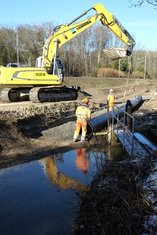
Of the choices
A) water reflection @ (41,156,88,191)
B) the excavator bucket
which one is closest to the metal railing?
water reflection @ (41,156,88,191)

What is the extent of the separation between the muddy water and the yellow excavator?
10180mm

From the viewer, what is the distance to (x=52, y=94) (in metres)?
23.6

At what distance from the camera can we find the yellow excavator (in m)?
22.1

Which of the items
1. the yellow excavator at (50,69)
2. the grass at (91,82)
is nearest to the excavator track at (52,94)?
the yellow excavator at (50,69)

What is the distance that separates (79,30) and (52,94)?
3.95 meters

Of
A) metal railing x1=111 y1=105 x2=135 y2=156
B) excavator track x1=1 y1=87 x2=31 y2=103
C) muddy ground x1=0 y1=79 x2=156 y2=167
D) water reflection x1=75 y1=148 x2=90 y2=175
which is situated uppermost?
excavator track x1=1 y1=87 x2=31 y2=103

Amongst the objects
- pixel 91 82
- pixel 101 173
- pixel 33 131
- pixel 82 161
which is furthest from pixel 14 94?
pixel 91 82

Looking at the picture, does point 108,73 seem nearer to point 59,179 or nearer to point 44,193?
point 59,179

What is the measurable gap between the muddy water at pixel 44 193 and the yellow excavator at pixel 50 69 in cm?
1018

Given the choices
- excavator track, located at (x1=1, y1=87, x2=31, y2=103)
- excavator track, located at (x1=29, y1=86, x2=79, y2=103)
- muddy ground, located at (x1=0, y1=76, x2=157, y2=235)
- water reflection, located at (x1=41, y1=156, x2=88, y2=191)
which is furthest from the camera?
excavator track, located at (x1=1, y1=87, x2=31, y2=103)

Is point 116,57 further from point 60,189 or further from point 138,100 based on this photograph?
point 60,189

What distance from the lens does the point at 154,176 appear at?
6879 mm

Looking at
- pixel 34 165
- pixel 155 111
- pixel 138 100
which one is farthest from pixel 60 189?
pixel 138 100

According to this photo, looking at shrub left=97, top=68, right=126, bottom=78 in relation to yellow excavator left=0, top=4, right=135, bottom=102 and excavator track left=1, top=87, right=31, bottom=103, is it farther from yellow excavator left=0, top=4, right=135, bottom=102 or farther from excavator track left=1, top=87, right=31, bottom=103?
yellow excavator left=0, top=4, right=135, bottom=102
